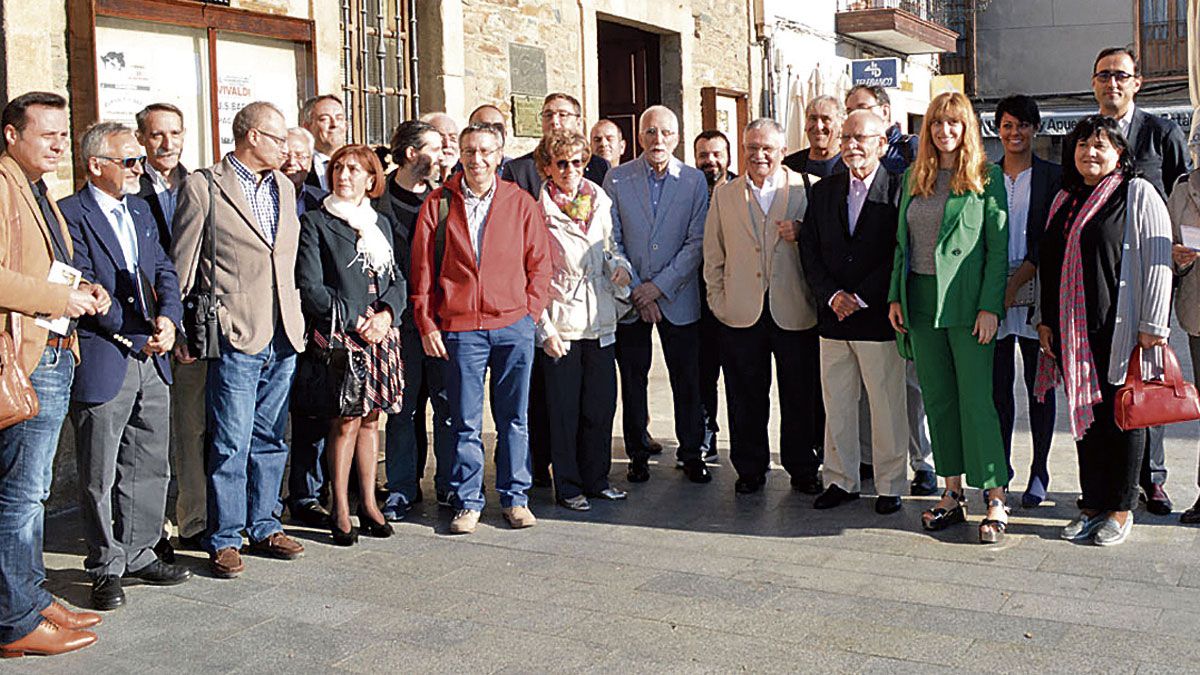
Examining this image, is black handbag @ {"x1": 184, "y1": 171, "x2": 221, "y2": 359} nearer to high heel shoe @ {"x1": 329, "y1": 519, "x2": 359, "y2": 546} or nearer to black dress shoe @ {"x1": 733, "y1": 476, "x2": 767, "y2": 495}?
high heel shoe @ {"x1": 329, "y1": 519, "x2": 359, "y2": 546}

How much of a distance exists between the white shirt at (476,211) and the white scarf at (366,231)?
41 cm

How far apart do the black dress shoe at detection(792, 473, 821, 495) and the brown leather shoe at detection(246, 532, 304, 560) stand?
2510 mm

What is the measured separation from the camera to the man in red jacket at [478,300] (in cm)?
621

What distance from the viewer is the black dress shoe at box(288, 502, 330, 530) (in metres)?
6.32

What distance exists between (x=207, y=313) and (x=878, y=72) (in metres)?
13.6

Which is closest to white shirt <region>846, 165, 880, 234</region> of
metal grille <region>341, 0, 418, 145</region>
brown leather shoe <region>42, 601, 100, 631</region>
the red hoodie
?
the red hoodie

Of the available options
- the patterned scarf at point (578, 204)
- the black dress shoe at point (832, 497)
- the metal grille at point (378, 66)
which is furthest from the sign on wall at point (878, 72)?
the black dress shoe at point (832, 497)

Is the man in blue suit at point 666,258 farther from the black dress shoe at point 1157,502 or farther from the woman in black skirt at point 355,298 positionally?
the black dress shoe at point 1157,502

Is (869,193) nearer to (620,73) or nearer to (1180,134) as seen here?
(1180,134)

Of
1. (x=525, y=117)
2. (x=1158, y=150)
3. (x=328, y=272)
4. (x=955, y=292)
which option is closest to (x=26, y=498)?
(x=328, y=272)

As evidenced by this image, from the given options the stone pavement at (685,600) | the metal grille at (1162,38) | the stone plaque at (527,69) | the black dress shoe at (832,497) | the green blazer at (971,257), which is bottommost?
the stone pavement at (685,600)

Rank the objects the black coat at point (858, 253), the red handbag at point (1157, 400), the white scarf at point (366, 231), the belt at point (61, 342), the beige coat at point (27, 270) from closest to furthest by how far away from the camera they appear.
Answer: the beige coat at point (27, 270) < the belt at point (61, 342) < the red handbag at point (1157, 400) < the white scarf at point (366, 231) < the black coat at point (858, 253)

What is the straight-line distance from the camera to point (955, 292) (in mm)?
5875

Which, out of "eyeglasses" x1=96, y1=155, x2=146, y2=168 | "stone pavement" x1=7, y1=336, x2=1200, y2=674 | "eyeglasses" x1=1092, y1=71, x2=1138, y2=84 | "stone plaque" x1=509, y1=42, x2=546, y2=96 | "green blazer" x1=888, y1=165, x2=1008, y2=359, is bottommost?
"stone pavement" x1=7, y1=336, x2=1200, y2=674
